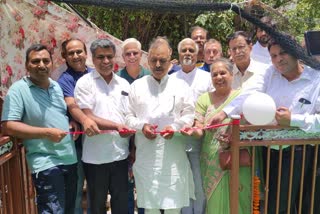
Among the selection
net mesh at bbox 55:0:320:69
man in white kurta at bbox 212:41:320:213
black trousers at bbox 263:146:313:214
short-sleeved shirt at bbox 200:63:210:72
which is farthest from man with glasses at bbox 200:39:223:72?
black trousers at bbox 263:146:313:214

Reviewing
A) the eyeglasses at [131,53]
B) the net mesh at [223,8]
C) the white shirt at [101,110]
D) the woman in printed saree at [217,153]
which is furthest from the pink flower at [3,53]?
the woman in printed saree at [217,153]

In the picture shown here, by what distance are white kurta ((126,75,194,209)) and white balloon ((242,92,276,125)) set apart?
55cm

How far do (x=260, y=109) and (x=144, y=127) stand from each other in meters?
0.90

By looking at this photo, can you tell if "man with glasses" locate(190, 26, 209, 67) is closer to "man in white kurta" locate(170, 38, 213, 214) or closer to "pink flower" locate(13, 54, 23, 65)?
"man in white kurta" locate(170, 38, 213, 214)

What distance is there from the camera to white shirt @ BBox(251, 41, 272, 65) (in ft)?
13.5

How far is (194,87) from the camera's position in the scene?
3.73 metres

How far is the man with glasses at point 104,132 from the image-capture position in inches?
128

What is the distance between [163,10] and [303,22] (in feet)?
3.60

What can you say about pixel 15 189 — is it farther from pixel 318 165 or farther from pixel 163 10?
pixel 318 165

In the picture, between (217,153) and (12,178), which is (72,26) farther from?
(217,153)

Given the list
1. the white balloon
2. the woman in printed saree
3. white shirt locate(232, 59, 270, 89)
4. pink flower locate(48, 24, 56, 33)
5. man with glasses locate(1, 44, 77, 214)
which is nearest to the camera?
the white balloon

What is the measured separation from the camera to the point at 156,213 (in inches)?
127

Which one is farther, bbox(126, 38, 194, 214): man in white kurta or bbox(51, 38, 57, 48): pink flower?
bbox(51, 38, 57, 48): pink flower

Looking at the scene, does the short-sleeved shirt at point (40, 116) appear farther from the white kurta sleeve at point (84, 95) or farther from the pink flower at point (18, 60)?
the pink flower at point (18, 60)
